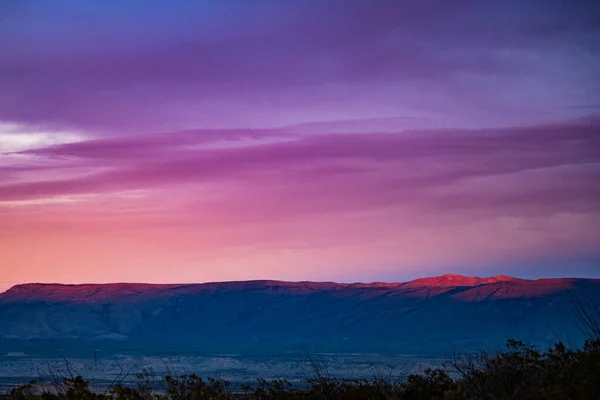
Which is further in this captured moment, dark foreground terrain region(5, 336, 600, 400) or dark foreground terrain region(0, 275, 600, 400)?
dark foreground terrain region(0, 275, 600, 400)

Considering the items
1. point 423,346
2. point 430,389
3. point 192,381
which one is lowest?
point 423,346

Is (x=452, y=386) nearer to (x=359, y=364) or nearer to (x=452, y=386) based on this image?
(x=452, y=386)

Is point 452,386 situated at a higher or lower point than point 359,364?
higher

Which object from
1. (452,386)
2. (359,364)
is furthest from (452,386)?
(359,364)

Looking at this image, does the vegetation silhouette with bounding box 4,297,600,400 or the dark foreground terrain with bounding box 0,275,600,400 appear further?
the dark foreground terrain with bounding box 0,275,600,400

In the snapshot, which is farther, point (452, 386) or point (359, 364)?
point (359, 364)

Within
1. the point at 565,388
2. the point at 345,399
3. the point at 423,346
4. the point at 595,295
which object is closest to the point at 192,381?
the point at 345,399

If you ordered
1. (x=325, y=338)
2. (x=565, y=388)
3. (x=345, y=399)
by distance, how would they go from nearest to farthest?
(x=565, y=388)
(x=345, y=399)
(x=325, y=338)

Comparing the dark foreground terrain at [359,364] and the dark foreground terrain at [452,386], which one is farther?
the dark foreground terrain at [359,364]

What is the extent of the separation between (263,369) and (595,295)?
8634 centimetres

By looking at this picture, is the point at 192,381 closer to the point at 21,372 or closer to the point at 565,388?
the point at 565,388

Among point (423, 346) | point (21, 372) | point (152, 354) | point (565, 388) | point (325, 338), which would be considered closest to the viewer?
point (565, 388)

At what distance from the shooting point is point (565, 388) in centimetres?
1117

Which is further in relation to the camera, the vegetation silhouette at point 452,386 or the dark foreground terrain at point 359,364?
the dark foreground terrain at point 359,364
